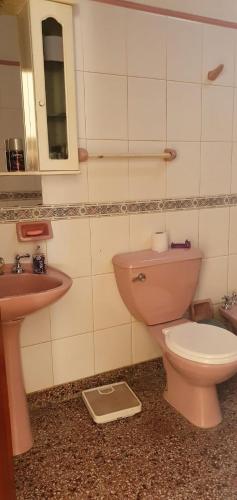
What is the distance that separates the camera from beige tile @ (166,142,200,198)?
210 cm

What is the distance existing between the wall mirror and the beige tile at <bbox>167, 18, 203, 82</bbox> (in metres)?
0.79

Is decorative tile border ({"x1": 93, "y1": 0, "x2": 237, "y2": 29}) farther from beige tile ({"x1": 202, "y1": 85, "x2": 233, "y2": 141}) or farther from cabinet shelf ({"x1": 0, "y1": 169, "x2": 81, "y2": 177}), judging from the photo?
cabinet shelf ({"x1": 0, "y1": 169, "x2": 81, "y2": 177})

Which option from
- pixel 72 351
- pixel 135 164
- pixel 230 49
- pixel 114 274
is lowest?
pixel 72 351

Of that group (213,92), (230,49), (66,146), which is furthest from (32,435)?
(230,49)

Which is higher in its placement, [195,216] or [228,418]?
[195,216]

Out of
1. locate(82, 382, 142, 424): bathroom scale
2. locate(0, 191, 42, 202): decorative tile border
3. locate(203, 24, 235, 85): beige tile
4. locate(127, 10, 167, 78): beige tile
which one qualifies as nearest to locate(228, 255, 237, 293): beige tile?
locate(82, 382, 142, 424): bathroom scale

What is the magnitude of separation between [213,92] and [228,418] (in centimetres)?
174

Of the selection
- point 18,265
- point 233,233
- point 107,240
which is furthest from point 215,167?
point 18,265

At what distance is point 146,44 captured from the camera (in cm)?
192

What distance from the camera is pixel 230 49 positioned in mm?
2139

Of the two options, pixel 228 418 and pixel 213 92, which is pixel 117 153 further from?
pixel 228 418

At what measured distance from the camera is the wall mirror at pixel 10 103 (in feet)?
5.43

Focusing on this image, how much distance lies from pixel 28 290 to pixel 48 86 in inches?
36.1

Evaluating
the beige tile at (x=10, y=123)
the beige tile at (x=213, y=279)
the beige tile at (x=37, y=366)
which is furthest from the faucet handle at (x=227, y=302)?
the beige tile at (x=10, y=123)
